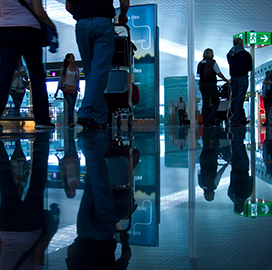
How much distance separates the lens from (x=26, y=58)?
9.37ft

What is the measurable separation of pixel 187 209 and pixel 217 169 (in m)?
0.40

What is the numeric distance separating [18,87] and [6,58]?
13.6ft

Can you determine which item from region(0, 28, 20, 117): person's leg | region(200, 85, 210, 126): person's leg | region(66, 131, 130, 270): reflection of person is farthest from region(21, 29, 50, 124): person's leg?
region(200, 85, 210, 126): person's leg

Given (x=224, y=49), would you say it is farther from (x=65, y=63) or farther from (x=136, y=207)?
(x=136, y=207)

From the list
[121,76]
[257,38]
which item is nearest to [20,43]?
[121,76]

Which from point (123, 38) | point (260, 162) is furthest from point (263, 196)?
point (123, 38)

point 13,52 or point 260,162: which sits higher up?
point 13,52

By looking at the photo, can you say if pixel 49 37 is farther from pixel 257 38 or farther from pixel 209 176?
pixel 257 38

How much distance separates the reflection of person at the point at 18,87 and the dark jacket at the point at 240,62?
3.88m

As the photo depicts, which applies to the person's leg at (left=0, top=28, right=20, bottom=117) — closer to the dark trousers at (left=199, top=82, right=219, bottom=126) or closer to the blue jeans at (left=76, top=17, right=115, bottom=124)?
the blue jeans at (left=76, top=17, right=115, bottom=124)

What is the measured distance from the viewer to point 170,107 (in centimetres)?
2019

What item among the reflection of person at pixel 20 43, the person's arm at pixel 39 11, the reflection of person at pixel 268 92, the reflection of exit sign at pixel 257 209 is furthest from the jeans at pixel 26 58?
the reflection of person at pixel 268 92

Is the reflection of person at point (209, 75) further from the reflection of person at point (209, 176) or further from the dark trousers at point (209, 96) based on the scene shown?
the reflection of person at point (209, 176)

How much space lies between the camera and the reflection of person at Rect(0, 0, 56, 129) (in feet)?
8.97
